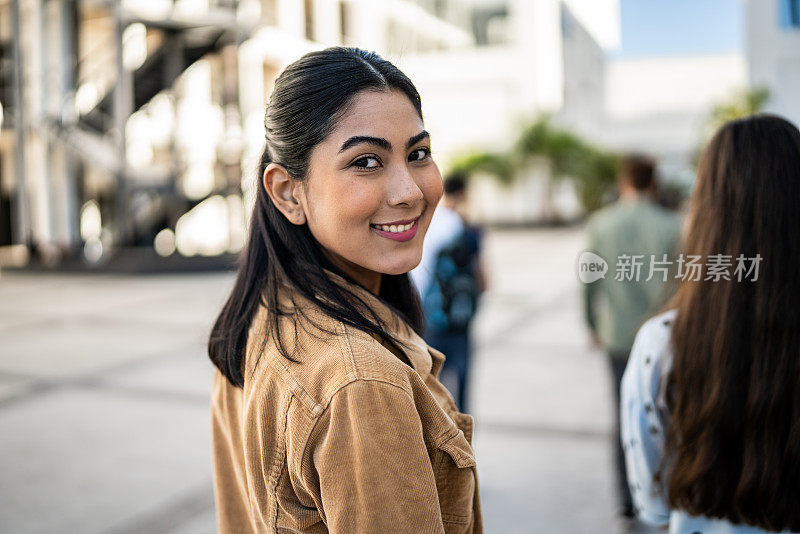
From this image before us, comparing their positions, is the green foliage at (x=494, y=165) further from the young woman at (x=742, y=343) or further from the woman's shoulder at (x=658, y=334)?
the young woman at (x=742, y=343)

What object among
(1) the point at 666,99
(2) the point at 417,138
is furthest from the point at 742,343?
(1) the point at 666,99

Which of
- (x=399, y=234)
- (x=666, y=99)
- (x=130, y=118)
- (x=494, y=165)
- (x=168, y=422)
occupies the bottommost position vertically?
(x=168, y=422)

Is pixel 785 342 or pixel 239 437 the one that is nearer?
pixel 239 437

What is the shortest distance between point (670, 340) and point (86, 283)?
13.1m

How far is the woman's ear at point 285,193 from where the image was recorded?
3.86 ft

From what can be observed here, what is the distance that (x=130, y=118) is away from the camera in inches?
615

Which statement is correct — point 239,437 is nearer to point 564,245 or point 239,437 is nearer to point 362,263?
point 362,263

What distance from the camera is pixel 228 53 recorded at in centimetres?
1608

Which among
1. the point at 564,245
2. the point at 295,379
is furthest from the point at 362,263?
the point at 564,245

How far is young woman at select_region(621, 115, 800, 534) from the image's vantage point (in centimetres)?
163

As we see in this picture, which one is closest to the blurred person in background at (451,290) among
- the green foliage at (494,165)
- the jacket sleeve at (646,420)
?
the jacket sleeve at (646,420)

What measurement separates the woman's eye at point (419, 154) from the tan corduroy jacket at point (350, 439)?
242mm

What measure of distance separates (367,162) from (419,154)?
0.11m

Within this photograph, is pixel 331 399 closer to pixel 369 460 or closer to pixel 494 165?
pixel 369 460
